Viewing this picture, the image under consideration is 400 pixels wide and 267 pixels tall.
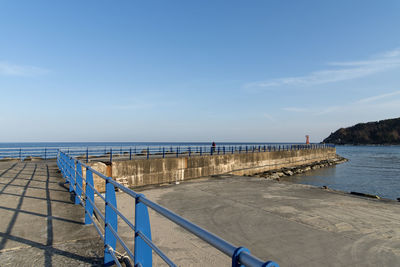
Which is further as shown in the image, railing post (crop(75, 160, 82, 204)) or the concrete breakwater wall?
the concrete breakwater wall

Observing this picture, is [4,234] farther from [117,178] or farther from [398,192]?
[398,192]

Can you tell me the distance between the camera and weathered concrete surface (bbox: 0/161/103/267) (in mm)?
3629

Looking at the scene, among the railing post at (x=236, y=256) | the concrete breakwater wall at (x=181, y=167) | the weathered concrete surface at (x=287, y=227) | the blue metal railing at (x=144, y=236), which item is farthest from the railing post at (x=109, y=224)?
the concrete breakwater wall at (x=181, y=167)

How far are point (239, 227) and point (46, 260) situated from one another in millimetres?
4777

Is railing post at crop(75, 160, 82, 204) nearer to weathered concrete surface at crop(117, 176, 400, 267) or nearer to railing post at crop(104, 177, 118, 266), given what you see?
weathered concrete surface at crop(117, 176, 400, 267)

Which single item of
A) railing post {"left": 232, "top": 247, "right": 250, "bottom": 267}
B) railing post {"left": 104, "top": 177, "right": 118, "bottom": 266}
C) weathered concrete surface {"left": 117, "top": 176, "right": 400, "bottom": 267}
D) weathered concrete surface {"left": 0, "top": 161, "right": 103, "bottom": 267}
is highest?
railing post {"left": 232, "top": 247, "right": 250, "bottom": 267}

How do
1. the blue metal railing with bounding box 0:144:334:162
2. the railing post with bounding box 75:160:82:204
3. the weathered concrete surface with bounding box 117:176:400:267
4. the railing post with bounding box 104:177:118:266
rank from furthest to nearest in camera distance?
the blue metal railing with bounding box 0:144:334:162
the railing post with bounding box 75:160:82:204
the weathered concrete surface with bounding box 117:176:400:267
the railing post with bounding box 104:177:118:266

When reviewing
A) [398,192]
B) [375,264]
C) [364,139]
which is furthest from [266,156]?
[364,139]

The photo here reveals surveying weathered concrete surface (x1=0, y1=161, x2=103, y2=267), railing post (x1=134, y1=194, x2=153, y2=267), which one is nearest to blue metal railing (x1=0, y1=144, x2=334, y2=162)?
weathered concrete surface (x1=0, y1=161, x2=103, y2=267)

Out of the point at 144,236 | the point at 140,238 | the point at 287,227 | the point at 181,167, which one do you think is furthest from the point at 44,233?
the point at 181,167

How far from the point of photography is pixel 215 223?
7.20 m

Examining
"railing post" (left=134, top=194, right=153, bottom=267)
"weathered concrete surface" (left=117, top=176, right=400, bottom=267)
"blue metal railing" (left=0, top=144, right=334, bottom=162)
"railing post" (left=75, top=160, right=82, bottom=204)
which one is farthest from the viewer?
"blue metal railing" (left=0, top=144, right=334, bottom=162)

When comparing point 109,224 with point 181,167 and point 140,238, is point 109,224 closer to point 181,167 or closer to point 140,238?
point 140,238

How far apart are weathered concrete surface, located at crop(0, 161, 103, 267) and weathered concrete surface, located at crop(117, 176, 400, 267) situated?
1375 mm
